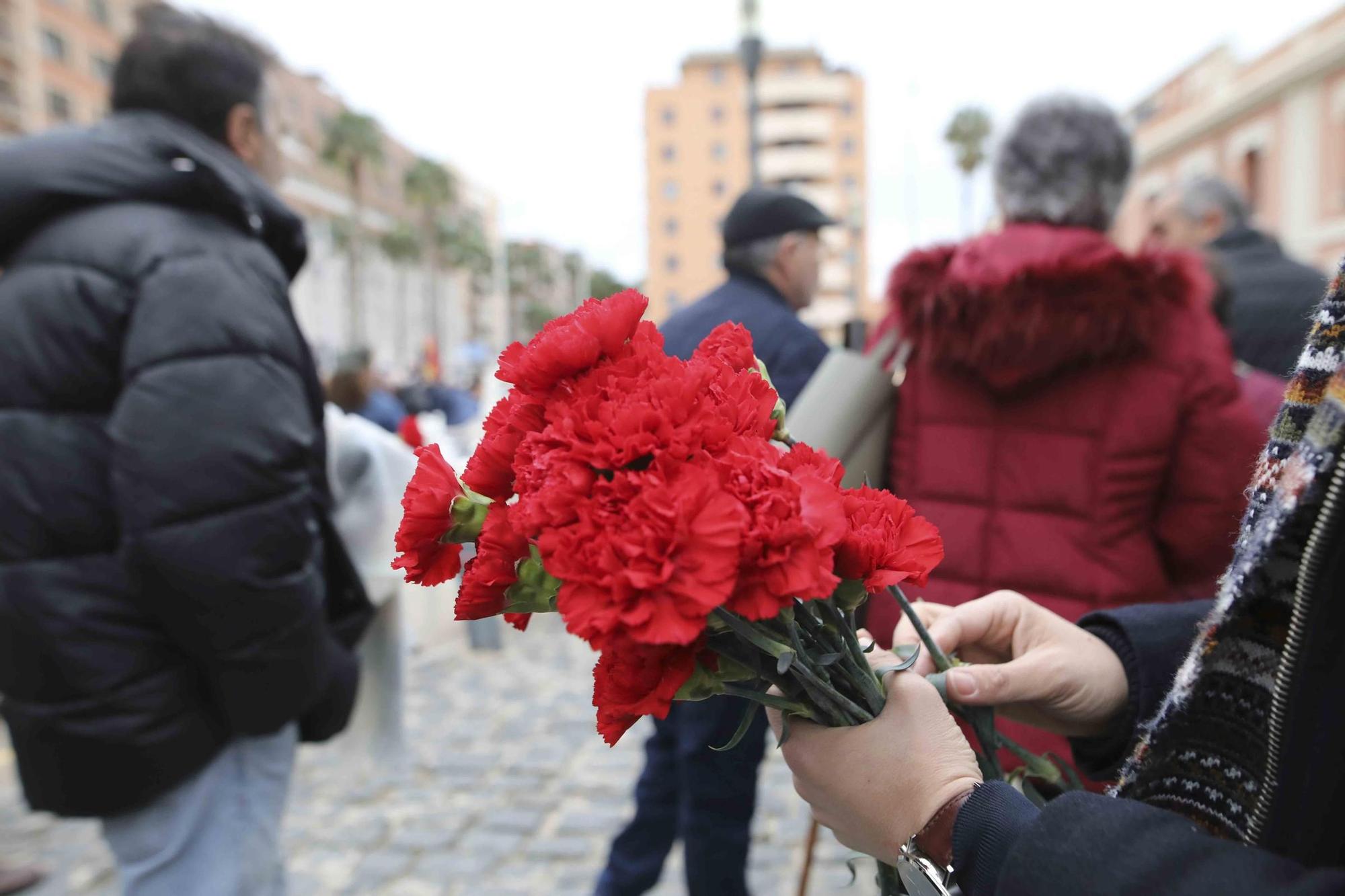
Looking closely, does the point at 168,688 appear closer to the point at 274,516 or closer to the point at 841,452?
the point at 274,516

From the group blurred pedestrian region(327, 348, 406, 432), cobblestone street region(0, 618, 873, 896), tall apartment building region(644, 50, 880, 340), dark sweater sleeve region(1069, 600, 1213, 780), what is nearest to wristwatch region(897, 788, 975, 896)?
dark sweater sleeve region(1069, 600, 1213, 780)

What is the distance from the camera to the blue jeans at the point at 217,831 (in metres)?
1.99

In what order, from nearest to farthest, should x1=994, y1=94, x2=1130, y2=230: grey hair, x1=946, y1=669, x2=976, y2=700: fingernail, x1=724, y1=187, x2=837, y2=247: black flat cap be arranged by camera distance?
1. x1=946, y1=669, x2=976, y2=700: fingernail
2. x1=994, y1=94, x2=1130, y2=230: grey hair
3. x1=724, y1=187, x2=837, y2=247: black flat cap

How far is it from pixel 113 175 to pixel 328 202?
59164 mm

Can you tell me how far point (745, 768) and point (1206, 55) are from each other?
33112 millimetres

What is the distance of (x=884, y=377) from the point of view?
2381mm

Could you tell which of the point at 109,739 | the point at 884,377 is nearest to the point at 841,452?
the point at 884,377

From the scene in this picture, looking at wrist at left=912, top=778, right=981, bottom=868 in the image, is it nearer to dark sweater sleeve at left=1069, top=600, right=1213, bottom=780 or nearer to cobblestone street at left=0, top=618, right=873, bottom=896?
dark sweater sleeve at left=1069, top=600, right=1213, bottom=780

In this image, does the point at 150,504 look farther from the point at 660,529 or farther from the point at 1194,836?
the point at 1194,836

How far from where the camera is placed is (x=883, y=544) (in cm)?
84

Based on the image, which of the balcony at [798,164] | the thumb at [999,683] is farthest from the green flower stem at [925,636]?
the balcony at [798,164]

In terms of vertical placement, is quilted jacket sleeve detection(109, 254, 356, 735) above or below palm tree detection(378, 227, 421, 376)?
below

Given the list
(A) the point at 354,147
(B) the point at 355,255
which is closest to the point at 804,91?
(B) the point at 355,255

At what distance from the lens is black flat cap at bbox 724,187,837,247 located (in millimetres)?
3211
